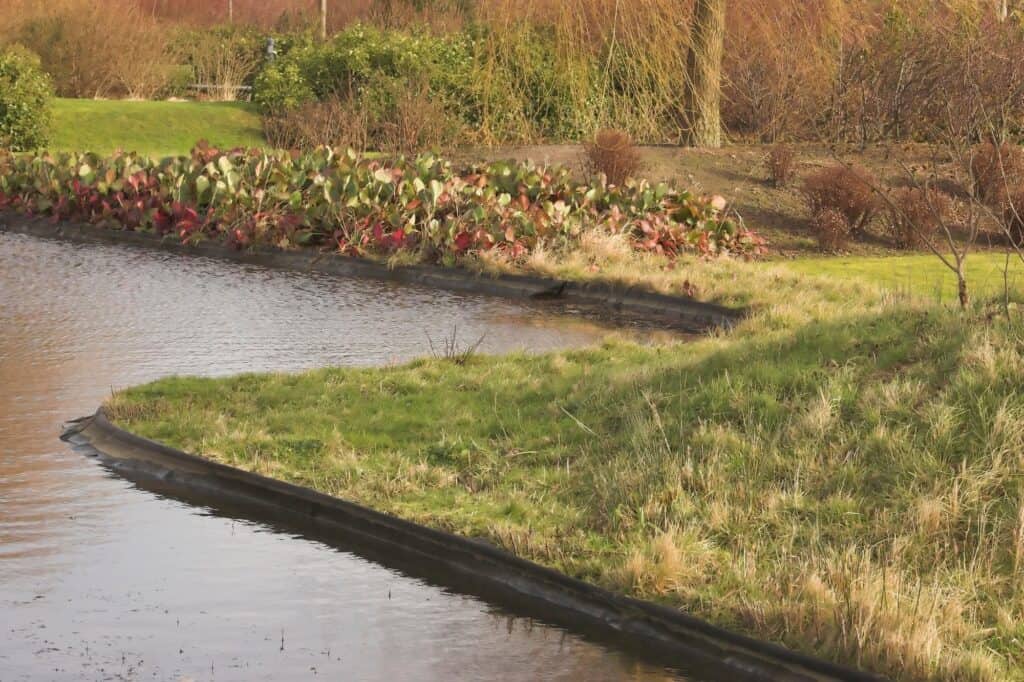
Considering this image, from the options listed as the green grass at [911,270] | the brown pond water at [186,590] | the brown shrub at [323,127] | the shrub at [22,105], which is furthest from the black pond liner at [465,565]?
the shrub at [22,105]

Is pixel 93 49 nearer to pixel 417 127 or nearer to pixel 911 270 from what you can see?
pixel 417 127

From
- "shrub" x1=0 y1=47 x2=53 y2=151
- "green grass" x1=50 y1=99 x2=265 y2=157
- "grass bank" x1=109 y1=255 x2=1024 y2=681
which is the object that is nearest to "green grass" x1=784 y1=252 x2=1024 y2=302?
"grass bank" x1=109 y1=255 x2=1024 y2=681

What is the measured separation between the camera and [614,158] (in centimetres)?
2511

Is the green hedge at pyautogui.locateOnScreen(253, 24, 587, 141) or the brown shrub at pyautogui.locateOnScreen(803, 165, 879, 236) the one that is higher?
the green hedge at pyautogui.locateOnScreen(253, 24, 587, 141)

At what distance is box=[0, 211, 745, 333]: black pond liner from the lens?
661 inches

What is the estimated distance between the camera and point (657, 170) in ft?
87.9

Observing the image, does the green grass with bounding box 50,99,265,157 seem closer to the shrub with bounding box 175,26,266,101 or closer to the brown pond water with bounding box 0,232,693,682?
the shrub with bounding box 175,26,266,101

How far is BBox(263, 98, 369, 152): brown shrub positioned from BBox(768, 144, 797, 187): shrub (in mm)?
8244

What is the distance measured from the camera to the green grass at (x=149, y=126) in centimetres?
3409

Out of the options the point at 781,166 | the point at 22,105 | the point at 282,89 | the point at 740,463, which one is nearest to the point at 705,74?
the point at 781,166

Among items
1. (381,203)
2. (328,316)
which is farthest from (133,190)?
(328,316)

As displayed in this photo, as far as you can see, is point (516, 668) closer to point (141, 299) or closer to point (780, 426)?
point (780, 426)

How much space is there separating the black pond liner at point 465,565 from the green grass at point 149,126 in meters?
23.9

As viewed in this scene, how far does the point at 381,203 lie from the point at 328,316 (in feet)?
17.4
